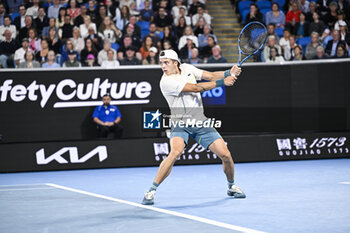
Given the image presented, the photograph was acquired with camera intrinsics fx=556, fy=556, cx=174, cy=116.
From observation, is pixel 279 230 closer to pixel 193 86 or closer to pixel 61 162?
pixel 193 86

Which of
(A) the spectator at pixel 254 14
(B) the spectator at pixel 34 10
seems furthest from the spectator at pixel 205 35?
(B) the spectator at pixel 34 10

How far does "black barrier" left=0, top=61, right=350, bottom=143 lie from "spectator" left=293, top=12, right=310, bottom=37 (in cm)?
288

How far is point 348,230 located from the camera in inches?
237

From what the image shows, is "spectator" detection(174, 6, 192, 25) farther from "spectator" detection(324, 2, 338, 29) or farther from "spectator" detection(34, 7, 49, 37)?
"spectator" detection(324, 2, 338, 29)

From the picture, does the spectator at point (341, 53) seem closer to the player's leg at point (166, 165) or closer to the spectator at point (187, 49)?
the spectator at point (187, 49)

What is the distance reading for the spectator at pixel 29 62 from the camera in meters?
14.0

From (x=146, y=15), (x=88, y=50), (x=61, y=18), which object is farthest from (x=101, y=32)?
(x=146, y=15)

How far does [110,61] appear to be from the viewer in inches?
575

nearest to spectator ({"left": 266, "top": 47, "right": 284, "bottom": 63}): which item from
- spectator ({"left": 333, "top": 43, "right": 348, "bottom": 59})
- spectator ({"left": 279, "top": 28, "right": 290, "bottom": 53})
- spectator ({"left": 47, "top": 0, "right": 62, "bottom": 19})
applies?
spectator ({"left": 279, "top": 28, "right": 290, "bottom": 53})

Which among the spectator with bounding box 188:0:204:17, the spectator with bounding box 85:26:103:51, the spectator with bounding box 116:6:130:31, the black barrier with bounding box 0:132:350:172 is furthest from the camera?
the spectator with bounding box 188:0:204:17

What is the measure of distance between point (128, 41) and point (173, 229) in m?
10.2

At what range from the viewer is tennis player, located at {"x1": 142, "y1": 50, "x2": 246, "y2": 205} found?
7969mm

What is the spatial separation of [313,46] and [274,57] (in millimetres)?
1242

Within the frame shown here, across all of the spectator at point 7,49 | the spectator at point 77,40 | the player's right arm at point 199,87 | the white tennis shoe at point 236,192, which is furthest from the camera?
the spectator at point 77,40
